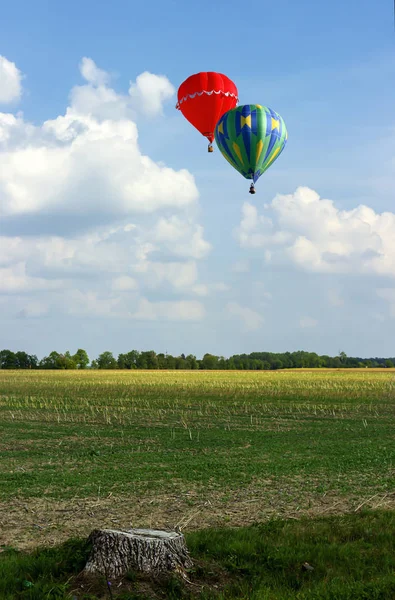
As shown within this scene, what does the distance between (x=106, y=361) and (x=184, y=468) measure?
160 m

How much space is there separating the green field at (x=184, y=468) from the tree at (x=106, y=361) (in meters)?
138

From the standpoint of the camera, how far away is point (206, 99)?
31.6m

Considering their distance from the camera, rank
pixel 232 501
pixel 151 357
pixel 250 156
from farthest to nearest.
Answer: pixel 151 357 < pixel 250 156 < pixel 232 501

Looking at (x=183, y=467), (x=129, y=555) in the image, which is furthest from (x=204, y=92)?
(x=129, y=555)

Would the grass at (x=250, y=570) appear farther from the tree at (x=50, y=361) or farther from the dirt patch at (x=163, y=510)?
the tree at (x=50, y=361)

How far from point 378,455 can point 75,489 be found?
8672 millimetres

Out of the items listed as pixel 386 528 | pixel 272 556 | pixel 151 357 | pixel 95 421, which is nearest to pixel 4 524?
pixel 272 556

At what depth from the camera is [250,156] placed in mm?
29031

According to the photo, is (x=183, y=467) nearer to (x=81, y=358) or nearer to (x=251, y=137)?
(x=251, y=137)

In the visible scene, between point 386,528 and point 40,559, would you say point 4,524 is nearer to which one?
point 40,559

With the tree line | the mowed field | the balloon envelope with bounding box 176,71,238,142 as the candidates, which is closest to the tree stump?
the mowed field

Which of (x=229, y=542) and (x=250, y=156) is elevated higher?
(x=250, y=156)

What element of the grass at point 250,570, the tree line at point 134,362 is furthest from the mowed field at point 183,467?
the tree line at point 134,362

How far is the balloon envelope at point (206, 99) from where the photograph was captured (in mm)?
31562
